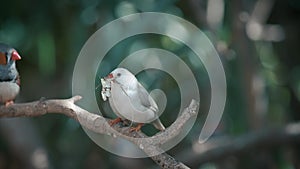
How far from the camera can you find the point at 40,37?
412 cm

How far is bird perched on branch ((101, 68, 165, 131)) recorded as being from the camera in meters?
1.54

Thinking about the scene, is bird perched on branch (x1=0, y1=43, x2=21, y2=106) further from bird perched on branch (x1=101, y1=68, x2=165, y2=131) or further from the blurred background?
the blurred background

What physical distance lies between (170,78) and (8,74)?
86.9 inches

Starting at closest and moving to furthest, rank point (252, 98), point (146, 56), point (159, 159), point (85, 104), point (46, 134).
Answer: point (159, 159) < point (85, 104) < point (146, 56) < point (252, 98) < point (46, 134)

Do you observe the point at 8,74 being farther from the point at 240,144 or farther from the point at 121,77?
the point at 240,144

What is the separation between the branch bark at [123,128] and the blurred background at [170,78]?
1595mm

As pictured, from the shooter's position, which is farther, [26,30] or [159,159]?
[26,30]

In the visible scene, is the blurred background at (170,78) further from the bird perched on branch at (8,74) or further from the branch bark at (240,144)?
the bird perched on branch at (8,74)

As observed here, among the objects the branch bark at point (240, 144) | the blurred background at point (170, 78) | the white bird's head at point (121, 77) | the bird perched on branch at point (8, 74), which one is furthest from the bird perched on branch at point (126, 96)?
Answer: the branch bark at point (240, 144)

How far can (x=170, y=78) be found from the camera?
4207 millimetres

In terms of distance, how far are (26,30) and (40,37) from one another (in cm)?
14

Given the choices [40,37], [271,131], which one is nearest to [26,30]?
[40,37]

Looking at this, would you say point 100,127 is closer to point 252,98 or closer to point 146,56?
point 146,56

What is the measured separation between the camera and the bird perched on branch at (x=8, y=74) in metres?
2.00
